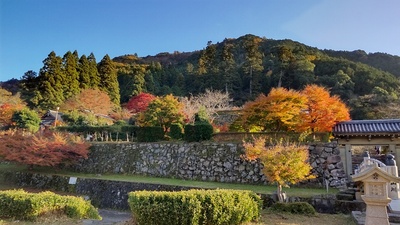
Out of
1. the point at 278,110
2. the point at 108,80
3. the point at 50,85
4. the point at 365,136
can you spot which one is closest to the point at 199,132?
the point at 278,110

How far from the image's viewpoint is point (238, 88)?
1436 inches

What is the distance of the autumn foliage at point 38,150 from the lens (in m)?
14.9

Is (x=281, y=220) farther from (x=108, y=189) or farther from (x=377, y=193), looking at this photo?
(x=108, y=189)

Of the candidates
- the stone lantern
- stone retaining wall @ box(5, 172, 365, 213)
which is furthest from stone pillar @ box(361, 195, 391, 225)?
stone retaining wall @ box(5, 172, 365, 213)

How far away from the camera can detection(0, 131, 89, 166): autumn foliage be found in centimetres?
1491

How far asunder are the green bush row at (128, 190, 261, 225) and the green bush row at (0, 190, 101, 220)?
2710mm

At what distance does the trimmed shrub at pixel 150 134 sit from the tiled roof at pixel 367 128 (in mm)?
9718

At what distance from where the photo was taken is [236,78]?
36.5 metres

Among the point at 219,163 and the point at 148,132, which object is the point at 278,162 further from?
the point at 148,132

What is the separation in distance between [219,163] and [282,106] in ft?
13.8

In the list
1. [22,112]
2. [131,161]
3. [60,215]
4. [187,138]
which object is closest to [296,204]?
[60,215]

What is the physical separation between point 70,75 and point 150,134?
19690 millimetres

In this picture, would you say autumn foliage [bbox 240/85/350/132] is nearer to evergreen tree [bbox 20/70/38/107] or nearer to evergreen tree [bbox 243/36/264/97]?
evergreen tree [bbox 243/36/264/97]

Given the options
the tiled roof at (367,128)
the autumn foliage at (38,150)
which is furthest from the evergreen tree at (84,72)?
the tiled roof at (367,128)
